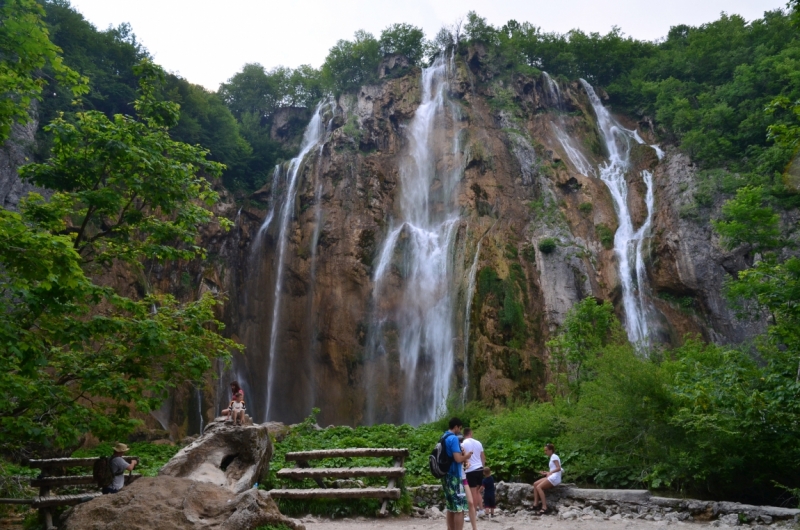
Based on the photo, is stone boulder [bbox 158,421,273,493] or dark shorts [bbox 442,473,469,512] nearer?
dark shorts [bbox 442,473,469,512]

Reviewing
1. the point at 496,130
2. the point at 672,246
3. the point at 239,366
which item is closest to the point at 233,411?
the point at 239,366

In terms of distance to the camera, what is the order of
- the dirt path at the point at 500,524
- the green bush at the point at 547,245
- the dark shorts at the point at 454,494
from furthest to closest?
the green bush at the point at 547,245 < the dirt path at the point at 500,524 < the dark shorts at the point at 454,494

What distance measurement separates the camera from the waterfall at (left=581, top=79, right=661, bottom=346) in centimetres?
2536

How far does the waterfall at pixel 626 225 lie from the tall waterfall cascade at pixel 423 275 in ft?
25.8

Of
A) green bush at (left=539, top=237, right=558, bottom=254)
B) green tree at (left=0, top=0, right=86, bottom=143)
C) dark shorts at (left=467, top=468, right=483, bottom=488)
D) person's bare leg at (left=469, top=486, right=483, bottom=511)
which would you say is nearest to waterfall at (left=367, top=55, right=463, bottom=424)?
green bush at (left=539, top=237, right=558, bottom=254)

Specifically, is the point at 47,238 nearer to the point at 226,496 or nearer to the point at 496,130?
the point at 226,496

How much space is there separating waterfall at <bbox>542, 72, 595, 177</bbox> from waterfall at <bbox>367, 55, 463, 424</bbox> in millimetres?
6647

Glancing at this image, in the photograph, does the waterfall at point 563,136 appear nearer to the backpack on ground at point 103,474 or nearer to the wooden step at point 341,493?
the wooden step at point 341,493

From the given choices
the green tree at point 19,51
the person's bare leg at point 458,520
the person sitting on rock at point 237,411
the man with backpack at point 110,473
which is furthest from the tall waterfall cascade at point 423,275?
the green tree at point 19,51

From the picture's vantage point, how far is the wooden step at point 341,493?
9.49 meters

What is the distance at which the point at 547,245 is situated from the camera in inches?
1091

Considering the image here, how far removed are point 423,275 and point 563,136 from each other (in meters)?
14.4

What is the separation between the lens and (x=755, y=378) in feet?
31.7

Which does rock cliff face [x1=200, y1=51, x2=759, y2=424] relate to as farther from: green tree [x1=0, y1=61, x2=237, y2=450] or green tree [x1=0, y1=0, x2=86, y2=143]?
green tree [x1=0, y1=0, x2=86, y2=143]
